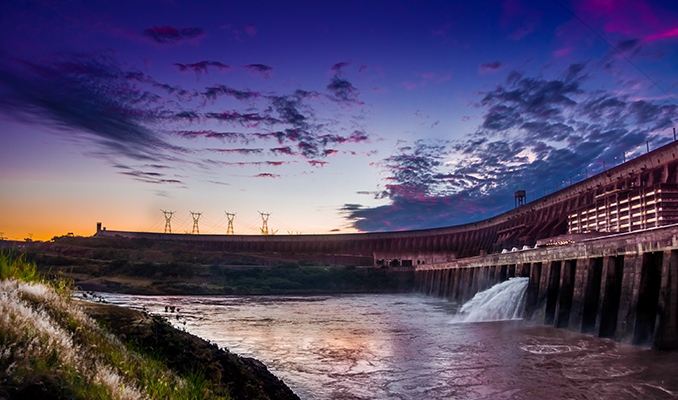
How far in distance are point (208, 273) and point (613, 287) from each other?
53.0 metres

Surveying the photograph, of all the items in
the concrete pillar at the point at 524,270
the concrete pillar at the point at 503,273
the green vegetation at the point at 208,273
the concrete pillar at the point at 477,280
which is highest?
the concrete pillar at the point at 524,270

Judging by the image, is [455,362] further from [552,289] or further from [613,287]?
[552,289]

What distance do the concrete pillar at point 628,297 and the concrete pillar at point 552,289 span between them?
5266mm

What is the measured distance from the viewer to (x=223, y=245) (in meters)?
108

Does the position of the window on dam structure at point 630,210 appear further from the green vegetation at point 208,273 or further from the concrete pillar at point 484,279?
the green vegetation at point 208,273

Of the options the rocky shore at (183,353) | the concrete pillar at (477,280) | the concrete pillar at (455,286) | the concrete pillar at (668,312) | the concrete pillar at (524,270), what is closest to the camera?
the rocky shore at (183,353)

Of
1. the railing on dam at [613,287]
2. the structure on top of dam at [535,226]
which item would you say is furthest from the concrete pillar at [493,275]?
the structure on top of dam at [535,226]

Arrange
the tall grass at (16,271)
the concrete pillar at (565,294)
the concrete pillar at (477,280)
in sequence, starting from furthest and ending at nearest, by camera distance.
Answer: the concrete pillar at (477,280) → the concrete pillar at (565,294) → the tall grass at (16,271)

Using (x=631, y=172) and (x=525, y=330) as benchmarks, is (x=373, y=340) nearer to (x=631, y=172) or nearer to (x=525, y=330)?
(x=525, y=330)

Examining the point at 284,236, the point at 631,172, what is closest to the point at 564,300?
the point at 631,172

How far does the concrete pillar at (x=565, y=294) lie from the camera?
17359mm

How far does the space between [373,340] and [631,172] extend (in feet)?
104

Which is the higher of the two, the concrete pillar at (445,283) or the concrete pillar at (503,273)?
the concrete pillar at (503,273)

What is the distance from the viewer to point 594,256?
52.2ft
